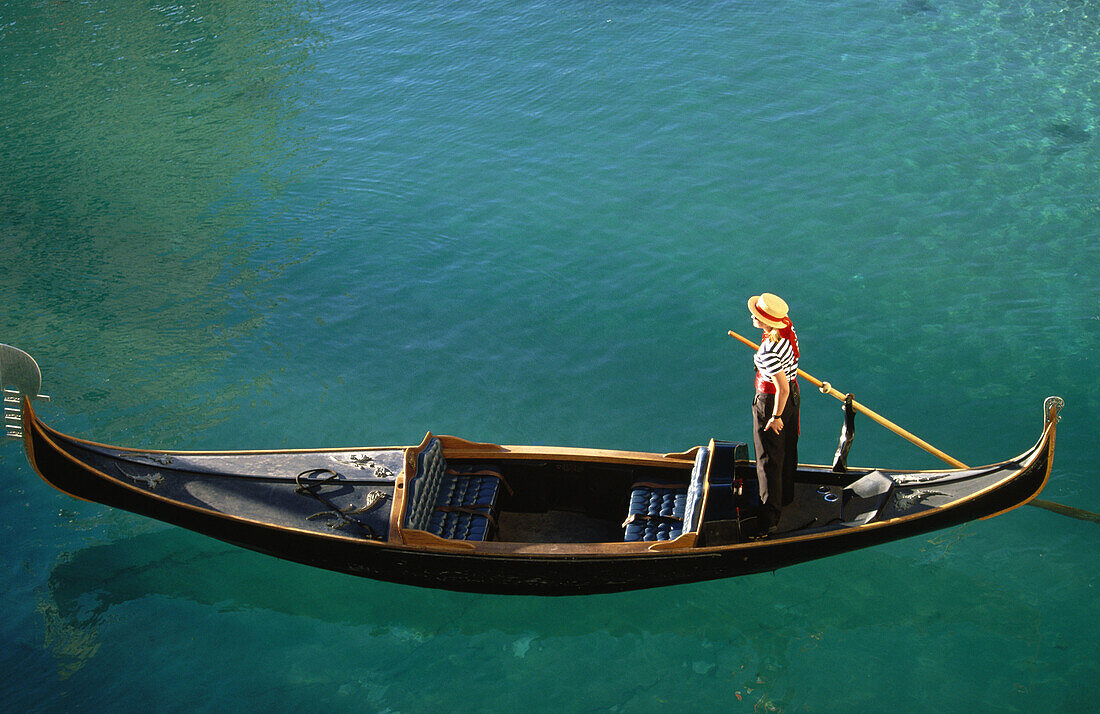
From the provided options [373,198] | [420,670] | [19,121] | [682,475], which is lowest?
[420,670]

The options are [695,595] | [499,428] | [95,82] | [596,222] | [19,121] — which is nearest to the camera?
[695,595]

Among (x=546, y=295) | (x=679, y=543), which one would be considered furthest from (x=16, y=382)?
(x=546, y=295)

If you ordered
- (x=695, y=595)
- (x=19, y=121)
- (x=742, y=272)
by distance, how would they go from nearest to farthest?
1. (x=695, y=595)
2. (x=742, y=272)
3. (x=19, y=121)

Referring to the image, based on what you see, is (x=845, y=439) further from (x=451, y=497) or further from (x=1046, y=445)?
(x=451, y=497)

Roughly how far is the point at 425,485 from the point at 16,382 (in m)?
2.43

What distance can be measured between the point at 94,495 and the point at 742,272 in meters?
5.48

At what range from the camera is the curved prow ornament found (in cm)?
523

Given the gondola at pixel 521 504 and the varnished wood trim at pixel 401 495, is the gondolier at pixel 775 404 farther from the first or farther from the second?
the varnished wood trim at pixel 401 495

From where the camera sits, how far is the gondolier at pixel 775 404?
4789 millimetres

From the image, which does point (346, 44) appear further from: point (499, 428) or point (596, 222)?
point (499, 428)

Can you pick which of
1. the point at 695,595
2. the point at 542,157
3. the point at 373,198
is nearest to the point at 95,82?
the point at 373,198

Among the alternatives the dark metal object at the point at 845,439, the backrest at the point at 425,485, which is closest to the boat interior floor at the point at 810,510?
the dark metal object at the point at 845,439

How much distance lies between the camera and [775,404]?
16.1 feet

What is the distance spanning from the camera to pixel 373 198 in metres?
9.62
